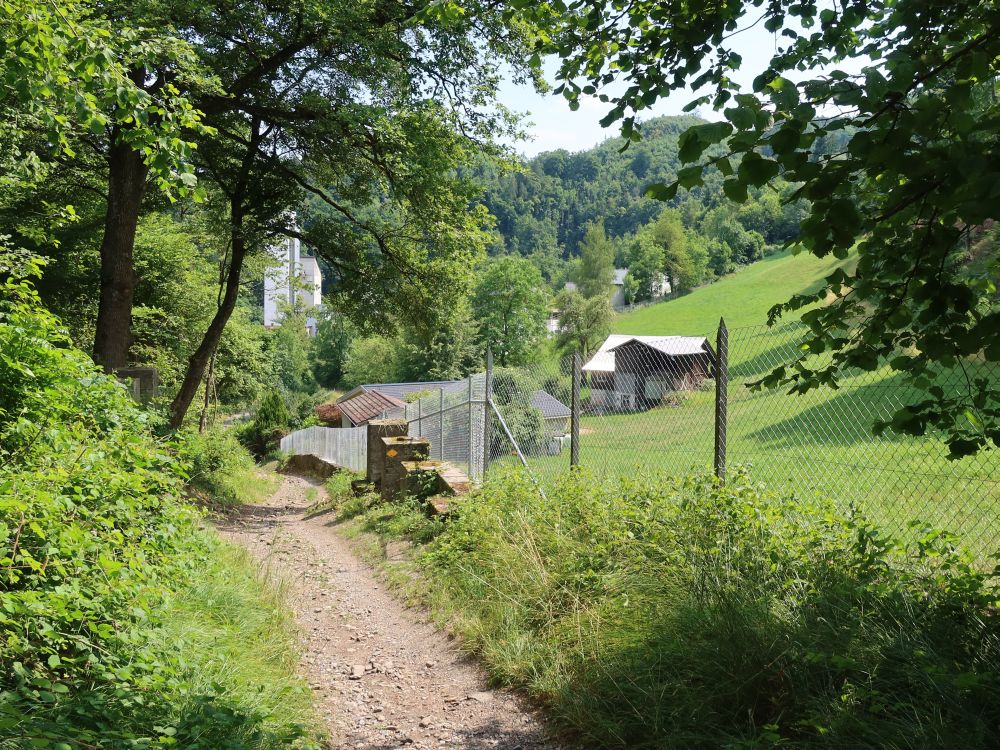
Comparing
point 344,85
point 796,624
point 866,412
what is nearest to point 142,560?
point 796,624

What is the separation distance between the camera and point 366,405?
37.7m

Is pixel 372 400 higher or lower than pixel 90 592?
higher

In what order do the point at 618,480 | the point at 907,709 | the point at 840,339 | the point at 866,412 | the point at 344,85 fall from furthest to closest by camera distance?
the point at 344,85 → the point at 618,480 → the point at 866,412 → the point at 840,339 → the point at 907,709

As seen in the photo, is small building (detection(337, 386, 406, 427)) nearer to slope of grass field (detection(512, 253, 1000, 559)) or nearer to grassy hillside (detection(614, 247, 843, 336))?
slope of grass field (detection(512, 253, 1000, 559))

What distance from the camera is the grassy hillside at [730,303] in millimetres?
59319

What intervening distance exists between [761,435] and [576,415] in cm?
195

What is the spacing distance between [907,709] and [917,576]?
39.8 inches

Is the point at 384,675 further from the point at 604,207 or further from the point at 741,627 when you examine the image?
the point at 604,207

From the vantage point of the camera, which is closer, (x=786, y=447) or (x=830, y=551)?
(x=830, y=551)

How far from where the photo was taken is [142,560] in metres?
3.76

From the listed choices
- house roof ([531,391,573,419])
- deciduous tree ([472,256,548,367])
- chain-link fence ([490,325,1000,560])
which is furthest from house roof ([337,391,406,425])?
chain-link fence ([490,325,1000,560])

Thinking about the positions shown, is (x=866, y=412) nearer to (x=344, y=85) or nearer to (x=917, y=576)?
(x=917, y=576)

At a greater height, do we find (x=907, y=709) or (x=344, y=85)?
(x=344, y=85)

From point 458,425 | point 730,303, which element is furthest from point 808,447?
point 730,303
